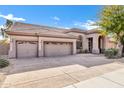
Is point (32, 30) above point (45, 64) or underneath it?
above

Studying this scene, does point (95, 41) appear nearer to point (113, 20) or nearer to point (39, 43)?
point (113, 20)

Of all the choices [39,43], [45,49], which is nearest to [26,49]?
[39,43]

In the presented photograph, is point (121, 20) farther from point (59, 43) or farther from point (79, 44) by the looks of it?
point (79, 44)

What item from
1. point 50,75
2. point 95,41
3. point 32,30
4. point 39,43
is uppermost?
point 32,30

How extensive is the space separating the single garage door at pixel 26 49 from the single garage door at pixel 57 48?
158 centimetres

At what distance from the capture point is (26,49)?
12.9m

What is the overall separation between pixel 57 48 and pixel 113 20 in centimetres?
778

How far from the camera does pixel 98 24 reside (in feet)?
43.4

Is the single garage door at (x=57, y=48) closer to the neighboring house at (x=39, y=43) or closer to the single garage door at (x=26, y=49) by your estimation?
the neighboring house at (x=39, y=43)

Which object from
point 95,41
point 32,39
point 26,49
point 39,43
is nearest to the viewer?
point 26,49

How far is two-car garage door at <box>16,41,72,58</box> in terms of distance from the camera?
41.3ft

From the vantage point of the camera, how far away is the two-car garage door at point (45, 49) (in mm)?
12578

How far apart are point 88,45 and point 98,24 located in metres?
8.14
